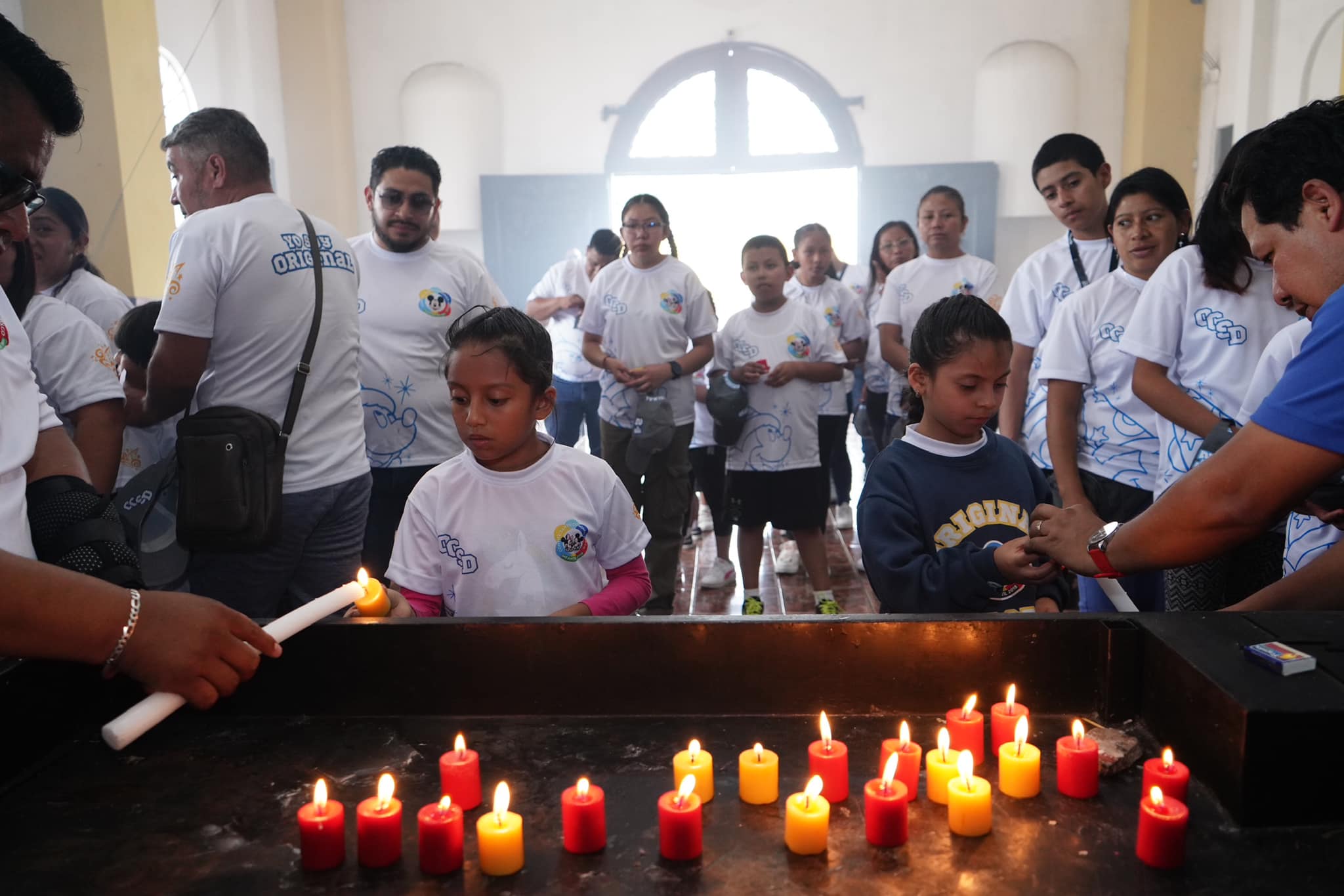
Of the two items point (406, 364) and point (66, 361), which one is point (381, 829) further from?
point (406, 364)

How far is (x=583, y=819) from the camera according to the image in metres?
1.22

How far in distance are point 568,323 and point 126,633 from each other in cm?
489

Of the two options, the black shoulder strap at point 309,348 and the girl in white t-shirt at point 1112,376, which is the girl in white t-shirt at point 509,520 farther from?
the girl in white t-shirt at point 1112,376

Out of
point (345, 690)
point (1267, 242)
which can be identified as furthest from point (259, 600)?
point (1267, 242)

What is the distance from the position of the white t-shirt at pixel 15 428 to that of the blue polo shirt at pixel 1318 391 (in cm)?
181

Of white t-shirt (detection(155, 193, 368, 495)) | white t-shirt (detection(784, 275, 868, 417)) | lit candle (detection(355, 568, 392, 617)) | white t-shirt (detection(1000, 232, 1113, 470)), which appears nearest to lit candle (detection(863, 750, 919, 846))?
lit candle (detection(355, 568, 392, 617))

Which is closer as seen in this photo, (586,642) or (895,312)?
(586,642)

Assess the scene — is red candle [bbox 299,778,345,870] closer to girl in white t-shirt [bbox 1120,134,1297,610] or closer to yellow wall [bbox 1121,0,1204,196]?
girl in white t-shirt [bbox 1120,134,1297,610]

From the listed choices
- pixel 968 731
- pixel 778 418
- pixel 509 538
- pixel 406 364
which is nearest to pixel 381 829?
pixel 968 731

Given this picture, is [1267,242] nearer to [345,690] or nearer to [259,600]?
[345,690]

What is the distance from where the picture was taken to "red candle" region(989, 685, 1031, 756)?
1.42 m

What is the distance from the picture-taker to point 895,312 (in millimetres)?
4734

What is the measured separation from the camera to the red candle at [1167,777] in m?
1.26

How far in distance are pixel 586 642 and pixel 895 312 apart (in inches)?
138
